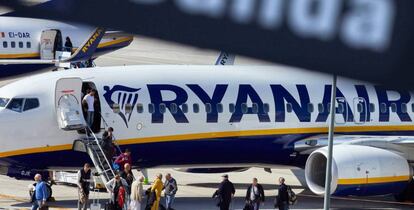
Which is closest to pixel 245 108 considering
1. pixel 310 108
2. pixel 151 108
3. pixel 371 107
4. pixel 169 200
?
pixel 310 108

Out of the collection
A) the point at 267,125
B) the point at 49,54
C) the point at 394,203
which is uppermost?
the point at 49,54

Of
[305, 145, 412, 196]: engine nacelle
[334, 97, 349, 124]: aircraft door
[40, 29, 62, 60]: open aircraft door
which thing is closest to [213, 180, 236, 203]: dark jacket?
[305, 145, 412, 196]: engine nacelle

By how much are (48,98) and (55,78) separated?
0.64m

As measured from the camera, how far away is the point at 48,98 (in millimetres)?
24531

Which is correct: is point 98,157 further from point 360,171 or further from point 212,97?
point 360,171

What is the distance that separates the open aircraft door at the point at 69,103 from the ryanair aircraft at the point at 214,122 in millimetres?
23

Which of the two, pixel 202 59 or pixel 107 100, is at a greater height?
pixel 202 59

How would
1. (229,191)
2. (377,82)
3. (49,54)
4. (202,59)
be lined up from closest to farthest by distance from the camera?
(377,82) < (229,191) < (49,54) < (202,59)

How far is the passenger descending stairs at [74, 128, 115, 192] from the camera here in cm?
2448

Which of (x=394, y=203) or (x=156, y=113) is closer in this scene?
(x=156, y=113)

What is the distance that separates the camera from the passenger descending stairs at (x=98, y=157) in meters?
24.5

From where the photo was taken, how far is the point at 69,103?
24.4 meters

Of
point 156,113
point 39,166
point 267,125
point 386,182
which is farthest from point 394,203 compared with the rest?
point 39,166

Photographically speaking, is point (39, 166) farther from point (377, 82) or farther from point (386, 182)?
point (377, 82)
